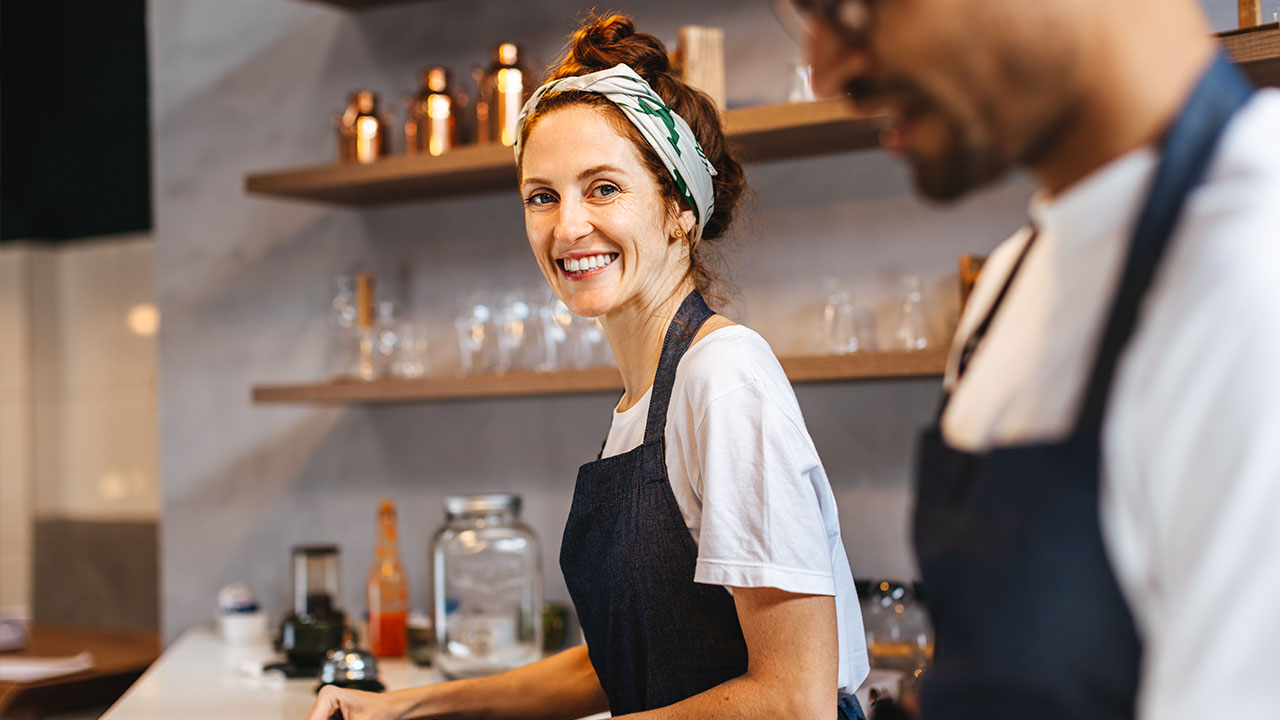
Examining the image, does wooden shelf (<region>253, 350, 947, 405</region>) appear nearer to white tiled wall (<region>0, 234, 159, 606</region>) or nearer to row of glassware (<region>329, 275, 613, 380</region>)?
row of glassware (<region>329, 275, 613, 380</region>)

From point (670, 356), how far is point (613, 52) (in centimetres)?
44

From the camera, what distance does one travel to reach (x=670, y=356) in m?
1.38

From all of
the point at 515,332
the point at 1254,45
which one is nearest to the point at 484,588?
the point at 515,332

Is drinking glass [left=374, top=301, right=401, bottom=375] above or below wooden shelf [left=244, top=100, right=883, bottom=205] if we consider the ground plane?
below

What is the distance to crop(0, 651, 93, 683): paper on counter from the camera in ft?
9.38

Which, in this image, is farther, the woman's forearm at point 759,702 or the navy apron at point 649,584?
the navy apron at point 649,584

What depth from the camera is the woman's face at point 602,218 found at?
1.45 metres

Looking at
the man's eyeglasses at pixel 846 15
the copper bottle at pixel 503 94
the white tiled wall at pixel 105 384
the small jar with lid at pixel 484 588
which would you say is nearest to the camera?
the man's eyeglasses at pixel 846 15

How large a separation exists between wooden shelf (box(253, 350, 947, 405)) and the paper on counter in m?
0.87

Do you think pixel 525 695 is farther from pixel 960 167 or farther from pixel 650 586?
pixel 960 167

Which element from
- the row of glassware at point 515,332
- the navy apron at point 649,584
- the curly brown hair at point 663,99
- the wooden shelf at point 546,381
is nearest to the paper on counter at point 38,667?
the wooden shelf at point 546,381

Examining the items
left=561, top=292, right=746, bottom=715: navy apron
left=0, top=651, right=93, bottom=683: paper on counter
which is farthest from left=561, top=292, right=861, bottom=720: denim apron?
left=0, top=651, right=93, bottom=683: paper on counter

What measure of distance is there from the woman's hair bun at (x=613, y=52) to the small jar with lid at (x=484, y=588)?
1.06 meters

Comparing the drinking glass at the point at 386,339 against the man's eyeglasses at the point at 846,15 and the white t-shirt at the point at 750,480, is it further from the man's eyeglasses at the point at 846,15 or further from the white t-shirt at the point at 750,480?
the man's eyeglasses at the point at 846,15
